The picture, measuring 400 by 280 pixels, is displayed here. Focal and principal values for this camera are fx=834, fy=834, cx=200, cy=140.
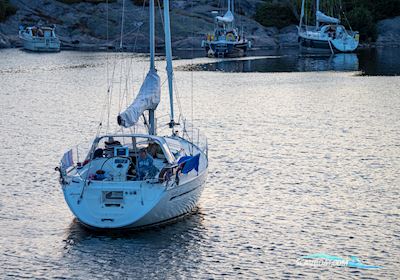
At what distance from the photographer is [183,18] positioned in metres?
154

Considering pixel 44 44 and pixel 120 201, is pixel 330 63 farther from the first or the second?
pixel 120 201

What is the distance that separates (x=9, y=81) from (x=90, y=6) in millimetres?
70803

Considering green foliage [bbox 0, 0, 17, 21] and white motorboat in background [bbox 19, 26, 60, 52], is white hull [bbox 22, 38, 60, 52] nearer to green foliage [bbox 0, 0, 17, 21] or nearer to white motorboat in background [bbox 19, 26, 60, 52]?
white motorboat in background [bbox 19, 26, 60, 52]

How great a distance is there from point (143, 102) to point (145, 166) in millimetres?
4680

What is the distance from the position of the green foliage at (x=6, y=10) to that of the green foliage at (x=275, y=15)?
46.6 meters

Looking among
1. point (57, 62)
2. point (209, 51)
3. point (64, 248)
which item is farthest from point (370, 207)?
point (209, 51)

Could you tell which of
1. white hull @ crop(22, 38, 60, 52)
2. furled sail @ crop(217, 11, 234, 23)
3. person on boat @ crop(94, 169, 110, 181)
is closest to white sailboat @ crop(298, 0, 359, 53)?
furled sail @ crop(217, 11, 234, 23)

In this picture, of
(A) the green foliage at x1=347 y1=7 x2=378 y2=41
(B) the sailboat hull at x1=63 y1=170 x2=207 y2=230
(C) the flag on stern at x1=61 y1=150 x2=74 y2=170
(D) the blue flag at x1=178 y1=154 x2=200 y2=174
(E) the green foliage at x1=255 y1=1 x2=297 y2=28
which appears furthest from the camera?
(E) the green foliage at x1=255 y1=1 x2=297 y2=28

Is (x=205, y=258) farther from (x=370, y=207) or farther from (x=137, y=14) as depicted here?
(x=137, y=14)

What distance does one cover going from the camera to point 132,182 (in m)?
31.1

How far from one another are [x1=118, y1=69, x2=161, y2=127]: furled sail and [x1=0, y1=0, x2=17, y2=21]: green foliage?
4712 inches

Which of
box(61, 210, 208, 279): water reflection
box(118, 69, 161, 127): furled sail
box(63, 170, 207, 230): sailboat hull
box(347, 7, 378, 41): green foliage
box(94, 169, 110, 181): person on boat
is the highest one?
box(347, 7, 378, 41): green foliage

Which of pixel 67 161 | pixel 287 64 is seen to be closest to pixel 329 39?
pixel 287 64

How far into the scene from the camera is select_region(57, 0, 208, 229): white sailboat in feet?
101
